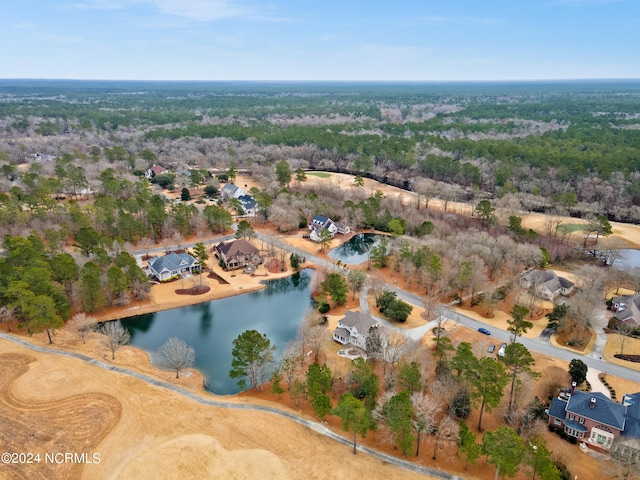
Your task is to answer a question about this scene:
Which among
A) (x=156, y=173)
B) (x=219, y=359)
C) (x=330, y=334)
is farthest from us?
(x=156, y=173)

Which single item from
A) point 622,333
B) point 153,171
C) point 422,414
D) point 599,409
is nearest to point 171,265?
point 422,414

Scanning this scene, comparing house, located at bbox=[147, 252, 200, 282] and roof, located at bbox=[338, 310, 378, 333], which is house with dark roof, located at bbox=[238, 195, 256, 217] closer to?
house, located at bbox=[147, 252, 200, 282]

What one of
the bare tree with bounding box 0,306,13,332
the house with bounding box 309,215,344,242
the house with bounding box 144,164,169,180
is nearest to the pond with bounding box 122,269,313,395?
the bare tree with bounding box 0,306,13,332

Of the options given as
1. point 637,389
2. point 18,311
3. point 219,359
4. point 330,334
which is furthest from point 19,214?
point 637,389

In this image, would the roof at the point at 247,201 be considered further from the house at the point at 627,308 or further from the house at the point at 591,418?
the house at the point at 591,418

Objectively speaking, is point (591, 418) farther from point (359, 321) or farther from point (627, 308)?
point (627, 308)

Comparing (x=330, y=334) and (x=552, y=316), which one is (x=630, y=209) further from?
(x=330, y=334)
